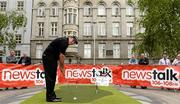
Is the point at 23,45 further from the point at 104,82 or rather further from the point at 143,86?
the point at 104,82

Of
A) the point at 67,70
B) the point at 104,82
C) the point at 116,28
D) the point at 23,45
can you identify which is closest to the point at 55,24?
the point at 23,45

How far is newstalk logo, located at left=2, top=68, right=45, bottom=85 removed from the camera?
2175cm

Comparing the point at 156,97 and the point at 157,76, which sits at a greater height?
the point at 157,76

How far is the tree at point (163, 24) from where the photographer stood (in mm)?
37969

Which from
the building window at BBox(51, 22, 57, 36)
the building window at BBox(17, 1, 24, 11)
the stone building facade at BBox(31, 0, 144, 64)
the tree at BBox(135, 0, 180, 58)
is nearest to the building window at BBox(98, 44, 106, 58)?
the stone building facade at BBox(31, 0, 144, 64)

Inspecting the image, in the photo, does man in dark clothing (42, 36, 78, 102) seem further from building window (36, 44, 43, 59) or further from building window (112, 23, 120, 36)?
building window (112, 23, 120, 36)

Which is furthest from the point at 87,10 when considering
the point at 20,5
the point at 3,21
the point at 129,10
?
the point at 3,21

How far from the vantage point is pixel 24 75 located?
73.8 feet

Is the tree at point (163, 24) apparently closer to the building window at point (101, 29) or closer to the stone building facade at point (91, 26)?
the stone building facade at point (91, 26)

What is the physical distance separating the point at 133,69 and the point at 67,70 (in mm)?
4296

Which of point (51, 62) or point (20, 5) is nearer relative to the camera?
point (51, 62)

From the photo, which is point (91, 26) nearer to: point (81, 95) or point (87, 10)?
point (87, 10)

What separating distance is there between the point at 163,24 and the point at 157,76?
58.2 ft

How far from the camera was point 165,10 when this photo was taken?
3822cm
